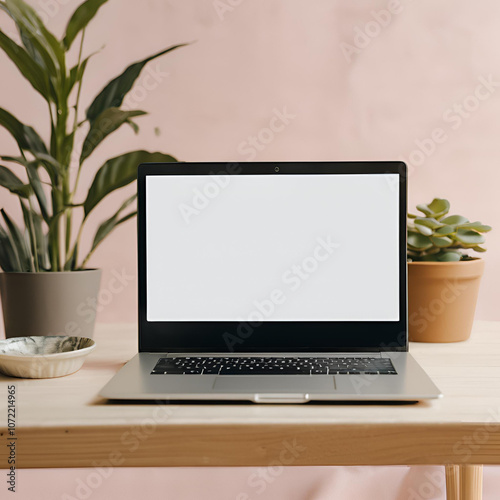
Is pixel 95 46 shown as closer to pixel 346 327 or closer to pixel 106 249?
pixel 106 249

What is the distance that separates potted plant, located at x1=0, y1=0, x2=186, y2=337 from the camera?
35.0 inches

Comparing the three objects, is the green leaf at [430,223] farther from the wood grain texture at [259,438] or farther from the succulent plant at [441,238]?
the wood grain texture at [259,438]

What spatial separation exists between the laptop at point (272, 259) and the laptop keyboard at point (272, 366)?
5cm

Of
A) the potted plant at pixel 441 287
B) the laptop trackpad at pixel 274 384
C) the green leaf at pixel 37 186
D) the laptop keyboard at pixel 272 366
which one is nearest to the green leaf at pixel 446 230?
the potted plant at pixel 441 287

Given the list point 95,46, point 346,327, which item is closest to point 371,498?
point 346,327

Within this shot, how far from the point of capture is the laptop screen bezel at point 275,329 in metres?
0.82

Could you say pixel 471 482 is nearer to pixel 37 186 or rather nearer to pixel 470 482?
pixel 470 482

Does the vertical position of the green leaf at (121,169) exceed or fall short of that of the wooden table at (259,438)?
it exceeds it

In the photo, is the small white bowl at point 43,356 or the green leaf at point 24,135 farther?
the green leaf at point 24,135

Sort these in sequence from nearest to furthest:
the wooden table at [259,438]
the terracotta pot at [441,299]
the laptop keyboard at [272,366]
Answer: the wooden table at [259,438]
the laptop keyboard at [272,366]
the terracotta pot at [441,299]

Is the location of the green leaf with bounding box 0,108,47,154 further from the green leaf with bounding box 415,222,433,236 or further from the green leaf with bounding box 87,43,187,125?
the green leaf with bounding box 415,222,433,236

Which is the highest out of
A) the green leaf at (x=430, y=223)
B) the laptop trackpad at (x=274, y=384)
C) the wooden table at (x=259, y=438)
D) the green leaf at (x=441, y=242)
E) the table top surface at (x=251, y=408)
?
the green leaf at (x=430, y=223)

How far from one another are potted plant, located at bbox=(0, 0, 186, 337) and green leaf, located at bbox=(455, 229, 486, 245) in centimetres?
47

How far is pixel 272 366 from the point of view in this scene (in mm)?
722
